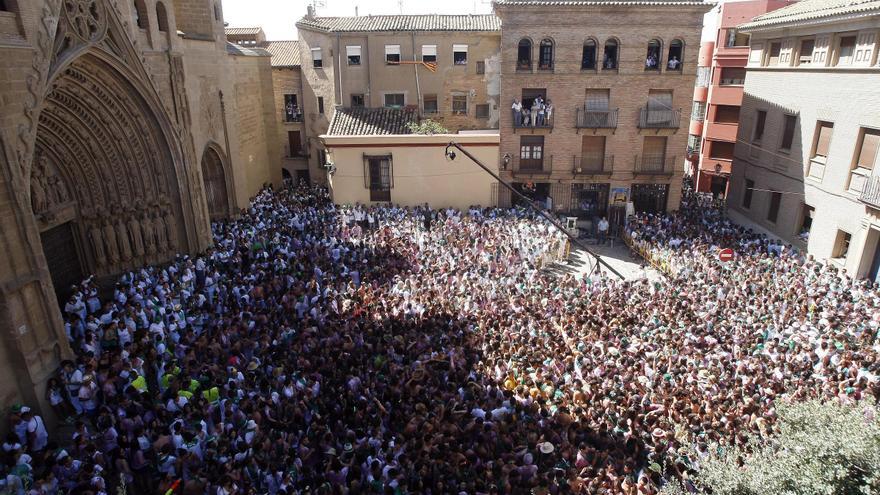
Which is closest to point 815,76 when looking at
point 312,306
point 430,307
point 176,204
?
point 430,307

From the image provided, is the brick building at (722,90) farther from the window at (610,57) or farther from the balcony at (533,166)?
the balcony at (533,166)

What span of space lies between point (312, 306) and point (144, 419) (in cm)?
527

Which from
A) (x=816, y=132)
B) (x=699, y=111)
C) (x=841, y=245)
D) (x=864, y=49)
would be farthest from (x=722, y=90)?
(x=841, y=245)

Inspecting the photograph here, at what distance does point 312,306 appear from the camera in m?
14.5

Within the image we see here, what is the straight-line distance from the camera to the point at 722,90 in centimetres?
3145

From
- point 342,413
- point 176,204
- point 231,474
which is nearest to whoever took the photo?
point 231,474

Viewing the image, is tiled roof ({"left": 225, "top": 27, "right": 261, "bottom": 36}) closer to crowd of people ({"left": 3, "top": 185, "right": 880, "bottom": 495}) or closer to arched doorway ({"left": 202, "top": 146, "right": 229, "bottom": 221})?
arched doorway ({"left": 202, "top": 146, "right": 229, "bottom": 221})

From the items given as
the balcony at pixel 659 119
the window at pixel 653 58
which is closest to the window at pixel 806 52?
the balcony at pixel 659 119

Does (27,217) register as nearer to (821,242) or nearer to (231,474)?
(231,474)

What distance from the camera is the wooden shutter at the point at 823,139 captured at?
64.6 ft

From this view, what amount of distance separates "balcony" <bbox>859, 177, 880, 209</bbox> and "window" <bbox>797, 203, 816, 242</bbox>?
3.38 meters

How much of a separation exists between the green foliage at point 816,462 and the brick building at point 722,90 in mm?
26431

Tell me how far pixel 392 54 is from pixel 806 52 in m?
18.9

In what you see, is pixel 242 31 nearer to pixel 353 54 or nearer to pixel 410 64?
pixel 353 54
